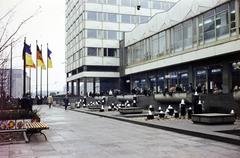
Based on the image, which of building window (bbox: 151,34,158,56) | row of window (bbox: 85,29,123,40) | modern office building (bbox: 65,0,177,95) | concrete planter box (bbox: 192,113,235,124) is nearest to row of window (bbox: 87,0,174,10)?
modern office building (bbox: 65,0,177,95)

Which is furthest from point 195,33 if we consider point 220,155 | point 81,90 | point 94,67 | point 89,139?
point 81,90

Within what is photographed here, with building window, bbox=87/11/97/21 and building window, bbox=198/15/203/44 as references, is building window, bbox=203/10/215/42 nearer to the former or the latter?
building window, bbox=198/15/203/44

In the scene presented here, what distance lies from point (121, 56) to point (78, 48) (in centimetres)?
1249

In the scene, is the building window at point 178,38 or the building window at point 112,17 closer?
the building window at point 178,38

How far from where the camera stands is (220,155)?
10555mm

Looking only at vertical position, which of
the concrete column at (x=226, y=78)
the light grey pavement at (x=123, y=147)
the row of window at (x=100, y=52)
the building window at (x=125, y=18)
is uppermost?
the building window at (x=125, y=18)

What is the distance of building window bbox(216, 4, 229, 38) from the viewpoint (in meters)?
35.5

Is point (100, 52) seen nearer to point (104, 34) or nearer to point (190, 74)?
point (104, 34)

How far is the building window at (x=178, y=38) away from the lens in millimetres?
45263

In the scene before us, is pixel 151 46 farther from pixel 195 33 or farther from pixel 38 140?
pixel 38 140

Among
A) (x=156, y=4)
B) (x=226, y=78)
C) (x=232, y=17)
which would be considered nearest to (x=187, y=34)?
(x=226, y=78)

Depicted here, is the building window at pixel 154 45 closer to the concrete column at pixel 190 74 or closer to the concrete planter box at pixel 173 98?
the concrete column at pixel 190 74

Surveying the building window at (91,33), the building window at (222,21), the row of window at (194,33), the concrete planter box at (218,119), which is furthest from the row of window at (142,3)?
the concrete planter box at (218,119)

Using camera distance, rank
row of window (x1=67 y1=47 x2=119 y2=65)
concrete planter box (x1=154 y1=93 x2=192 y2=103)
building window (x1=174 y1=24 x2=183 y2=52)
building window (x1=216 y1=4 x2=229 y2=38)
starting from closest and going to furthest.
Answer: concrete planter box (x1=154 y1=93 x2=192 y2=103), building window (x1=216 y1=4 x2=229 y2=38), building window (x1=174 y1=24 x2=183 y2=52), row of window (x1=67 y1=47 x2=119 y2=65)
